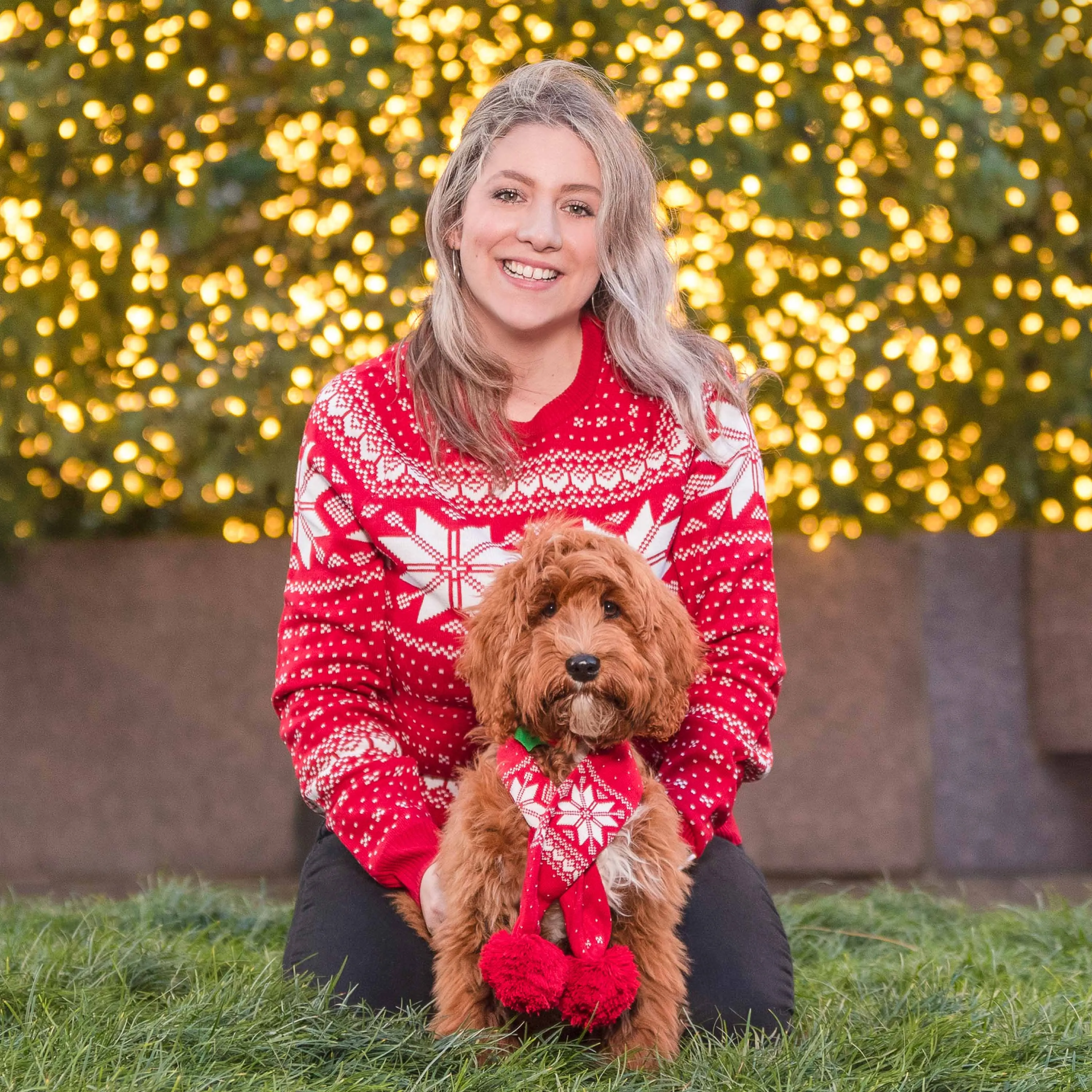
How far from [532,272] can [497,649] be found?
3.25 ft

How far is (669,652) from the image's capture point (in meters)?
2.29

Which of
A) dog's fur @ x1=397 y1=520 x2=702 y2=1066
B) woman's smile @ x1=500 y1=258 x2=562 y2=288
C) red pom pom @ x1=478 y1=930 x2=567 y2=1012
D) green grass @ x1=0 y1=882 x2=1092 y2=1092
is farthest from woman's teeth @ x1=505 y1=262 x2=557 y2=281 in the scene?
green grass @ x1=0 y1=882 x2=1092 y2=1092

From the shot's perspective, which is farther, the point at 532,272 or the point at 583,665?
the point at 532,272

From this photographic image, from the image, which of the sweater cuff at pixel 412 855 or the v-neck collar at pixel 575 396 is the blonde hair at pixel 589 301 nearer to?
the v-neck collar at pixel 575 396

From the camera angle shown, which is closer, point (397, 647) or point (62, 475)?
point (397, 647)

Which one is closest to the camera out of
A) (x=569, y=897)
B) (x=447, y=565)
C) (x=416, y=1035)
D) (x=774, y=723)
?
(x=569, y=897)

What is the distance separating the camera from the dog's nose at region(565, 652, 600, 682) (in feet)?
6.97

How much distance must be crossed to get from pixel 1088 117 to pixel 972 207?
35.3 inches

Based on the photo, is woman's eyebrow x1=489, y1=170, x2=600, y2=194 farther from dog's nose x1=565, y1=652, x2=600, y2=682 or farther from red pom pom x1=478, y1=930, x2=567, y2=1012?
red pom pom x1=478, y1=930, x2=567, y2=1012

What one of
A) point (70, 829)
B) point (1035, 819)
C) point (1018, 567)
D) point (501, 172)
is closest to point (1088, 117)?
point (1018, 567)

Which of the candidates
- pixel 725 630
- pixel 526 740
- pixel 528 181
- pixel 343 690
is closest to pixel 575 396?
pixel 528 181

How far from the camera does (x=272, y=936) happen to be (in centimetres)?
364

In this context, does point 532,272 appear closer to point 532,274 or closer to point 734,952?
point 532,274

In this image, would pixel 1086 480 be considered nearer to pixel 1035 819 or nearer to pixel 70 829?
pixel 1035 819
